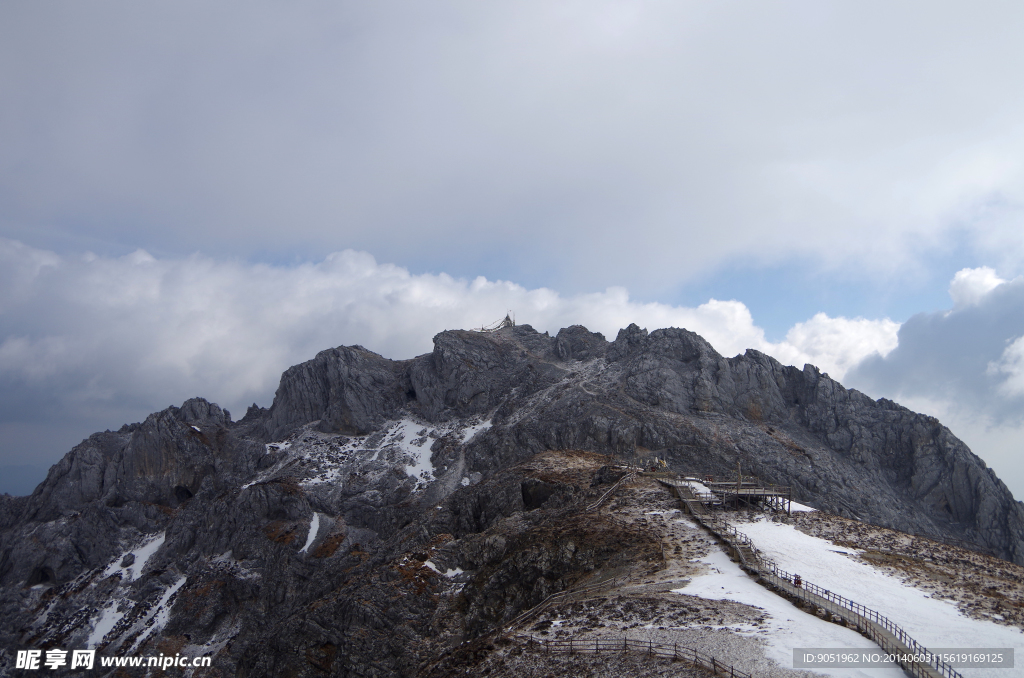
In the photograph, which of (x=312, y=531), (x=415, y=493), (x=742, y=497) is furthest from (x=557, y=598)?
(x=415, y=493)

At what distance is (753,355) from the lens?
9719 cm

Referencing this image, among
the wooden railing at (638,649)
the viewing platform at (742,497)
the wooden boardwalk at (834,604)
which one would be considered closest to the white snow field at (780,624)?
the wooden boardwalk at (834,604)

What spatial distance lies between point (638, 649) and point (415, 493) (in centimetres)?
6226

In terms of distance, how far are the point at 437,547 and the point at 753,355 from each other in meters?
71.8

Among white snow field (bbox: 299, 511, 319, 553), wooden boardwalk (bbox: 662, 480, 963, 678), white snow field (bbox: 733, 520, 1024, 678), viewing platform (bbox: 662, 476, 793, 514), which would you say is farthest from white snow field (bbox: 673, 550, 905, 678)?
white snow field (bbox: 299, 511, 319, 553)

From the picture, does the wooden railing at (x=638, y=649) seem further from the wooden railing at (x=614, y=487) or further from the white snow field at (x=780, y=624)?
the wooden railing at (x=614, y=487)

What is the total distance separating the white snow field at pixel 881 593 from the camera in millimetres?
21594

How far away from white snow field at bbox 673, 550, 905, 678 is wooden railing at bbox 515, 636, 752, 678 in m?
1.98

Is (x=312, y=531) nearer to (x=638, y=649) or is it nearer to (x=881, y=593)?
(x=638, y=649)

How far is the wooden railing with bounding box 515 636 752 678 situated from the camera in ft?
64.5

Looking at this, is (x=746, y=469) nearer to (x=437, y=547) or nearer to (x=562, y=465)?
(x=562, y=465)

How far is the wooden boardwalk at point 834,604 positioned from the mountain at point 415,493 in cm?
482

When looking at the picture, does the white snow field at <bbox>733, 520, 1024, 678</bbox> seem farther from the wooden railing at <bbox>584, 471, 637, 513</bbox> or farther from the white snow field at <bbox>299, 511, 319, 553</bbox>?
the white snow field at <bbox>299, 511, 319, 553</bbox>

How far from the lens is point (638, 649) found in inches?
866
